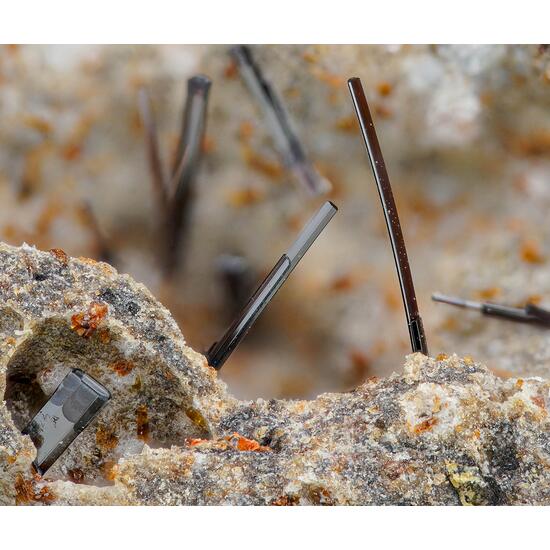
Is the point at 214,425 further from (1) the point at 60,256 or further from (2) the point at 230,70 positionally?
(2) the point at 230,70

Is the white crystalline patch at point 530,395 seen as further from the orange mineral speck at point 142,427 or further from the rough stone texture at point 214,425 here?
the orange mineral speck at point 142,427

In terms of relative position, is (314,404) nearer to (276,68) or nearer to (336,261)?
(336,261)

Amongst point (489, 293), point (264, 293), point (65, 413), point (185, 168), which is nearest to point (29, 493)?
point (65, 413)

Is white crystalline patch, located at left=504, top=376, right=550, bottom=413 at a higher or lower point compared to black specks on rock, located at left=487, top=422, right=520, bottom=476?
higher

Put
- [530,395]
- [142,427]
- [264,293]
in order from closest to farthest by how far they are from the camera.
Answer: [530,395]
[142,427]
[264,293]

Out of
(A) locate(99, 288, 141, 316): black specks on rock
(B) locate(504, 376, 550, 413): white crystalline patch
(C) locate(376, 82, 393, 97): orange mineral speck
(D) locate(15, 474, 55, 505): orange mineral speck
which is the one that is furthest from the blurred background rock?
(D) locate(15, 474, 55, 505): orange mineral speck

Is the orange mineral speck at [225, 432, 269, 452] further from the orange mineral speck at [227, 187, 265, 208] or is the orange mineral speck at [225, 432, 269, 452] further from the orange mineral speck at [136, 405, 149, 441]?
the orange mineral speck at [227, 187, 265, 208]
